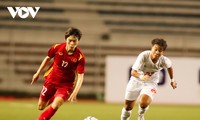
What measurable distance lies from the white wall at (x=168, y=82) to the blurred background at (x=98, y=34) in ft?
7.26

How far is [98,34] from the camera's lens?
65.2ft

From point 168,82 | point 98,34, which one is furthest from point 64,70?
point 98,34

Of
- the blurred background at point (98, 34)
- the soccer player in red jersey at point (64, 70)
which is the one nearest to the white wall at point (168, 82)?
the blurred background at point (98, 34)

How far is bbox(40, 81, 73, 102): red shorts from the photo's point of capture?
8.35 meters

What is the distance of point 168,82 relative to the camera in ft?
55.2

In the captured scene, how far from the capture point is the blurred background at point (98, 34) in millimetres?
19297

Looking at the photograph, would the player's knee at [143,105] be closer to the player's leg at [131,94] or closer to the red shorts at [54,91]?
the player's leg at [131,94]

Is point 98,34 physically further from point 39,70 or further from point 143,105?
point 39,70

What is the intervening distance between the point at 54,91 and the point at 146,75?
151 centimetres

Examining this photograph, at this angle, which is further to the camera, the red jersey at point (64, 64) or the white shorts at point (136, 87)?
the white shorts at point (136, 87)

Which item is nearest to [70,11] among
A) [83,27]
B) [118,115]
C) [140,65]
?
[83,27]

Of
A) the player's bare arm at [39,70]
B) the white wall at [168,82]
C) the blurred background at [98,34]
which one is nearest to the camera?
the player's bare arm at [39,70]

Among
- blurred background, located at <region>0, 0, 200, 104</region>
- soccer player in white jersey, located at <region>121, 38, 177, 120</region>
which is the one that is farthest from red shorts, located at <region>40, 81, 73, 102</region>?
blurred background, located at <region>0, 0, 200, 104</region>

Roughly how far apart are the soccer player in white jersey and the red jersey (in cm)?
105
